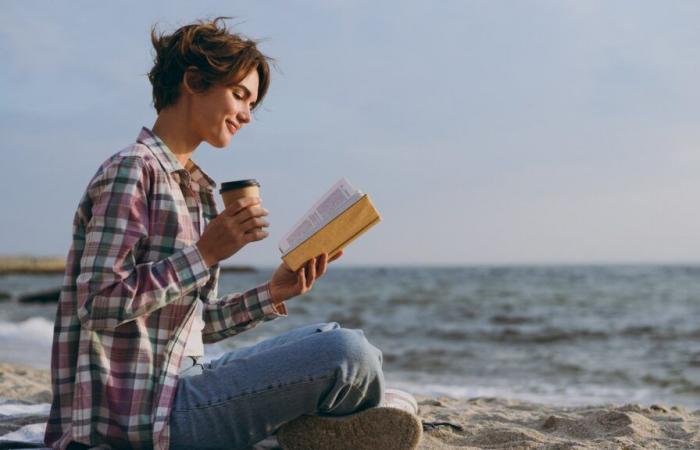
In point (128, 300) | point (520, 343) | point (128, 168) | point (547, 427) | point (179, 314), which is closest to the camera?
point (128, 300)

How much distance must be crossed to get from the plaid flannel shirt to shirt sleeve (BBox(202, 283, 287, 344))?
1.27 ft

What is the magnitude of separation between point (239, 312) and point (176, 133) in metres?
0.70

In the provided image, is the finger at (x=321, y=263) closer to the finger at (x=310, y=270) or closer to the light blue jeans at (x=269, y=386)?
the finger at (x=310, y=270)

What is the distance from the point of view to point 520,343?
10930mm

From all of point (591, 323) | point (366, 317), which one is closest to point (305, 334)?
point (591, 323)

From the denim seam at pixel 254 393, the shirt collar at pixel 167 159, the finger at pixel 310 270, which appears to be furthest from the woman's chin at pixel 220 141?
the denim seam at pixel 254 393

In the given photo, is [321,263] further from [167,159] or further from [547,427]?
[547,427]

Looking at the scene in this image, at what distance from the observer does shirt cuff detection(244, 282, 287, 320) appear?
2838 millimetres

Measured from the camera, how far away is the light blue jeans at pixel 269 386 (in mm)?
2488

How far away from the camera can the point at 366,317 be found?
15227 mm

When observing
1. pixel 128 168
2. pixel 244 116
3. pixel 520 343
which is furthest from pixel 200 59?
pixel 520 343

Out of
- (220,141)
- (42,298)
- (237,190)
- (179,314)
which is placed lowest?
(42,298)

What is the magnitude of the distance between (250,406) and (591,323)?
11882 millimetres

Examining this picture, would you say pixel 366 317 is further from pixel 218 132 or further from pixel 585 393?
pixel 218 132
